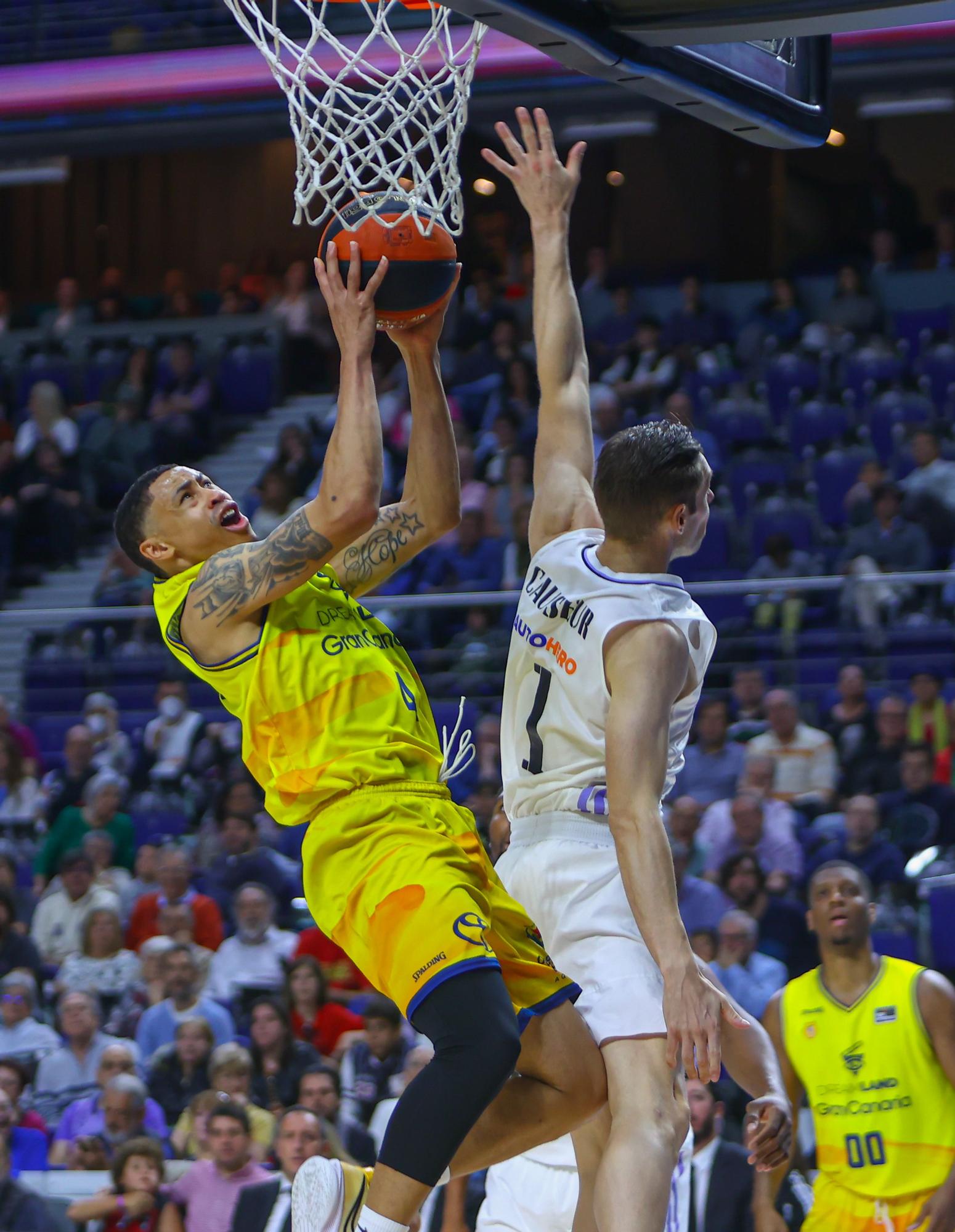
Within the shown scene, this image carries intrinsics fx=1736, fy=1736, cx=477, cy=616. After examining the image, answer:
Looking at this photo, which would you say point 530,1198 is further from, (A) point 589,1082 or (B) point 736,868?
(B) point 736,868

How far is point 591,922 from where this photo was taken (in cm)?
370

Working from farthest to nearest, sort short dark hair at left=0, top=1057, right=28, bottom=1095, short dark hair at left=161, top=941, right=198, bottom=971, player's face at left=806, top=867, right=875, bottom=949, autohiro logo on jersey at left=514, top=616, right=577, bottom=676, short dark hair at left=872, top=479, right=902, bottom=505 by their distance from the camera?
short dark hair at left=872, top=479, right=902, bottom=505, short dark hair at left=161, top=941, right=198, bottom=971, short dark hair at left=0, top=1057, right=28, bottom=1095, player's face at left=806, top=867, right=875, bottom=949, autohiro logo on jersey at left=514, top=616, right=577, bottom=676

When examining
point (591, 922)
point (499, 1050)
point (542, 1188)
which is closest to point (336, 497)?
point (591, 922)

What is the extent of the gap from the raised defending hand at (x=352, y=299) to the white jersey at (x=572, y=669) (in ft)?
2.13

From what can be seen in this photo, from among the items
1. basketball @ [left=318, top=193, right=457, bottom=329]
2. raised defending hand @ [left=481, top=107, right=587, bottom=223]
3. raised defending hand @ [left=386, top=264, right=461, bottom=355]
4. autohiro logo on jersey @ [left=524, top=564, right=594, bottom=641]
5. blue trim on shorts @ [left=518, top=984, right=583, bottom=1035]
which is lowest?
blue trim on shorts @ [left=518, top=984, right=583, bottom=1035]

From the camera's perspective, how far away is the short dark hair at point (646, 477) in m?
3.64

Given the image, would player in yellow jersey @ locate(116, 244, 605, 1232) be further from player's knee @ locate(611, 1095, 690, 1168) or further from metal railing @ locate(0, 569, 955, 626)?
metal railing @ locate(0, 569, 955, 626)

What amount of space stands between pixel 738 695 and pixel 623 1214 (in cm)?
597

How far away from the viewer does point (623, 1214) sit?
3355mm

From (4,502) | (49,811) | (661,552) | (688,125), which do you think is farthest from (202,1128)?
(688,125)

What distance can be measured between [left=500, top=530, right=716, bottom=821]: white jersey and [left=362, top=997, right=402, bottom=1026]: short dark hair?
3695mm

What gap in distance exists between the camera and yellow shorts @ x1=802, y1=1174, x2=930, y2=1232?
5.80 metres

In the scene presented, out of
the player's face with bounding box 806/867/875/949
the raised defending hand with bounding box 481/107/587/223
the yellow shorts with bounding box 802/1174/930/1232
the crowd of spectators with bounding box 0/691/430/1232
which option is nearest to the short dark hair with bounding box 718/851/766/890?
the crowd of spectators with bounding box 0/691/430/1232

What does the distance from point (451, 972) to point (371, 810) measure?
0.41 meters
